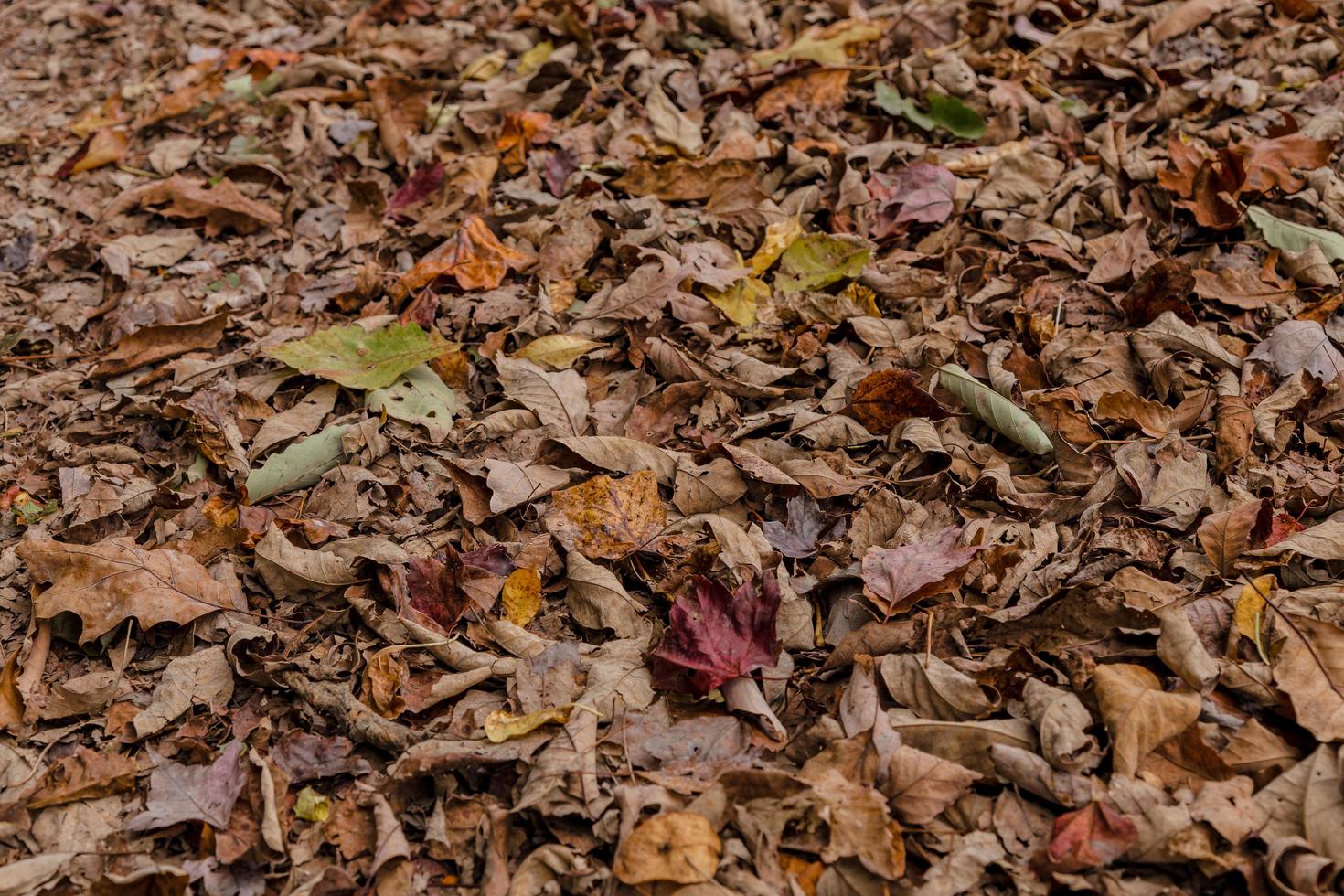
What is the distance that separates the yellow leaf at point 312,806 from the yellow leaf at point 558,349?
127cm

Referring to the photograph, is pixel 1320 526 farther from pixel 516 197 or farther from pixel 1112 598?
pixel 516 197

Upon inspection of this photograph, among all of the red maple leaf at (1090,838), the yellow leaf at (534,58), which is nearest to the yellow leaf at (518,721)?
the red maple leaf at (1090,838)

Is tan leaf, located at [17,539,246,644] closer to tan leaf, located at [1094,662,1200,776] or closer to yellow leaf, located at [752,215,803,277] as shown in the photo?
yellow leaf, located at [752,215,803,277]

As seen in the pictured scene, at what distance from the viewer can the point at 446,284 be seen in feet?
9.94

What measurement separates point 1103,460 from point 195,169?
324cm

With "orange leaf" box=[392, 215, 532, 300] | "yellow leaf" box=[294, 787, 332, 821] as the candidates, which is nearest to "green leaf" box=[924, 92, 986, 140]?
"orange leaf" box=[392, 215, 532, 300]

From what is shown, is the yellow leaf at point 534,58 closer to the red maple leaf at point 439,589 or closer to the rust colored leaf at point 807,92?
the rust colored leaf at point 807,92

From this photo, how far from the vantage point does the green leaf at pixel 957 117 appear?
3344mm

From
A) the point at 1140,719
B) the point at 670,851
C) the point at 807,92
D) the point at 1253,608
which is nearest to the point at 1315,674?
the point at 1253,608

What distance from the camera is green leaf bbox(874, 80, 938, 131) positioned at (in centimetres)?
341

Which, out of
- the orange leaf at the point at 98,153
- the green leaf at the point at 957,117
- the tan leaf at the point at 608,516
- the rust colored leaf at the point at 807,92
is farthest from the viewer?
the orange leaf at the point at 98,153

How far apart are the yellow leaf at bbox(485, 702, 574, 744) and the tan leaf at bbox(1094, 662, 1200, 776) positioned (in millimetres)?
969

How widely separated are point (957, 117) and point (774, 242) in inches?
35.9

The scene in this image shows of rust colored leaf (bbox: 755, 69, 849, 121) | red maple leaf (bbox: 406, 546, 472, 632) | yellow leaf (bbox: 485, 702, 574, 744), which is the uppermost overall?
rust colored leaf (bbox: 755, 69, 849, 121)
